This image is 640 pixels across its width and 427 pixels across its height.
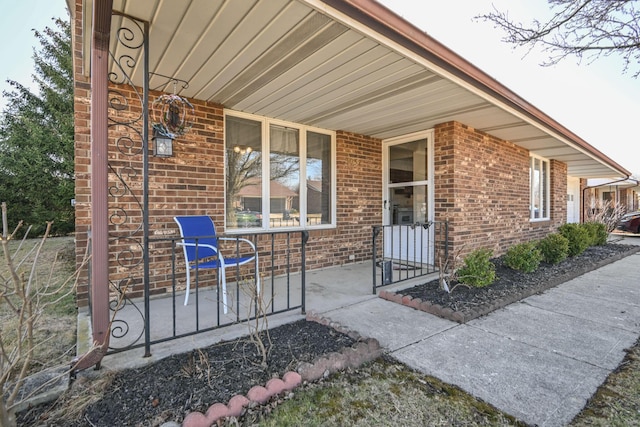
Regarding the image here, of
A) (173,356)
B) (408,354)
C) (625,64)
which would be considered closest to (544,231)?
(625,64)

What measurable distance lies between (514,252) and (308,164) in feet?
10.8

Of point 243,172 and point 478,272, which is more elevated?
point 243,172

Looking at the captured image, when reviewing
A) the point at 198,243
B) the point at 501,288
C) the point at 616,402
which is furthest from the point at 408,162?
the point at 616,402

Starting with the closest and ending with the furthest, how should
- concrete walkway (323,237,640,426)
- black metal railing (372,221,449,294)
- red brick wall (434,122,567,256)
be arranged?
concrete walkway (323,237,640,426), black metal railing (372,221,449,294), red brick wall (434,122,567,256)

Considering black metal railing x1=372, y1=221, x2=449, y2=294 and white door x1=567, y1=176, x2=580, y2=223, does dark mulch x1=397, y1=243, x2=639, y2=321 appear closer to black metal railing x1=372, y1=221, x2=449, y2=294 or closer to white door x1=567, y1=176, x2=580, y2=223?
black metal railing x1=372, y1=221, x2=449, y2=294

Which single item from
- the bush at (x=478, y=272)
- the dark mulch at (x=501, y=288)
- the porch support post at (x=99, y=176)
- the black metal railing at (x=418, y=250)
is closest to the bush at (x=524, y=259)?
the dark mulch at (x=501, y=288)

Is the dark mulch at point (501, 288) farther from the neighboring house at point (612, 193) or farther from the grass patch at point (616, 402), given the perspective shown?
the neighboring house at point (612, 193)

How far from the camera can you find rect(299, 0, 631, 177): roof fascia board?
6.22 feet

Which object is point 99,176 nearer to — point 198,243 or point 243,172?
point 198,243

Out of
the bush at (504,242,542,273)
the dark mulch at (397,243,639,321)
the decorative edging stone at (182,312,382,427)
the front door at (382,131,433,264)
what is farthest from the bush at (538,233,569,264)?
the decorative edging stone at (182,312,382,427)

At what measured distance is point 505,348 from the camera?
7.48 feet

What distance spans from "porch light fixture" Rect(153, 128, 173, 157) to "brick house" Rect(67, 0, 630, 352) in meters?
0.09

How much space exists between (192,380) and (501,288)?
341 centimetres

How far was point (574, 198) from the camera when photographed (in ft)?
42.5
